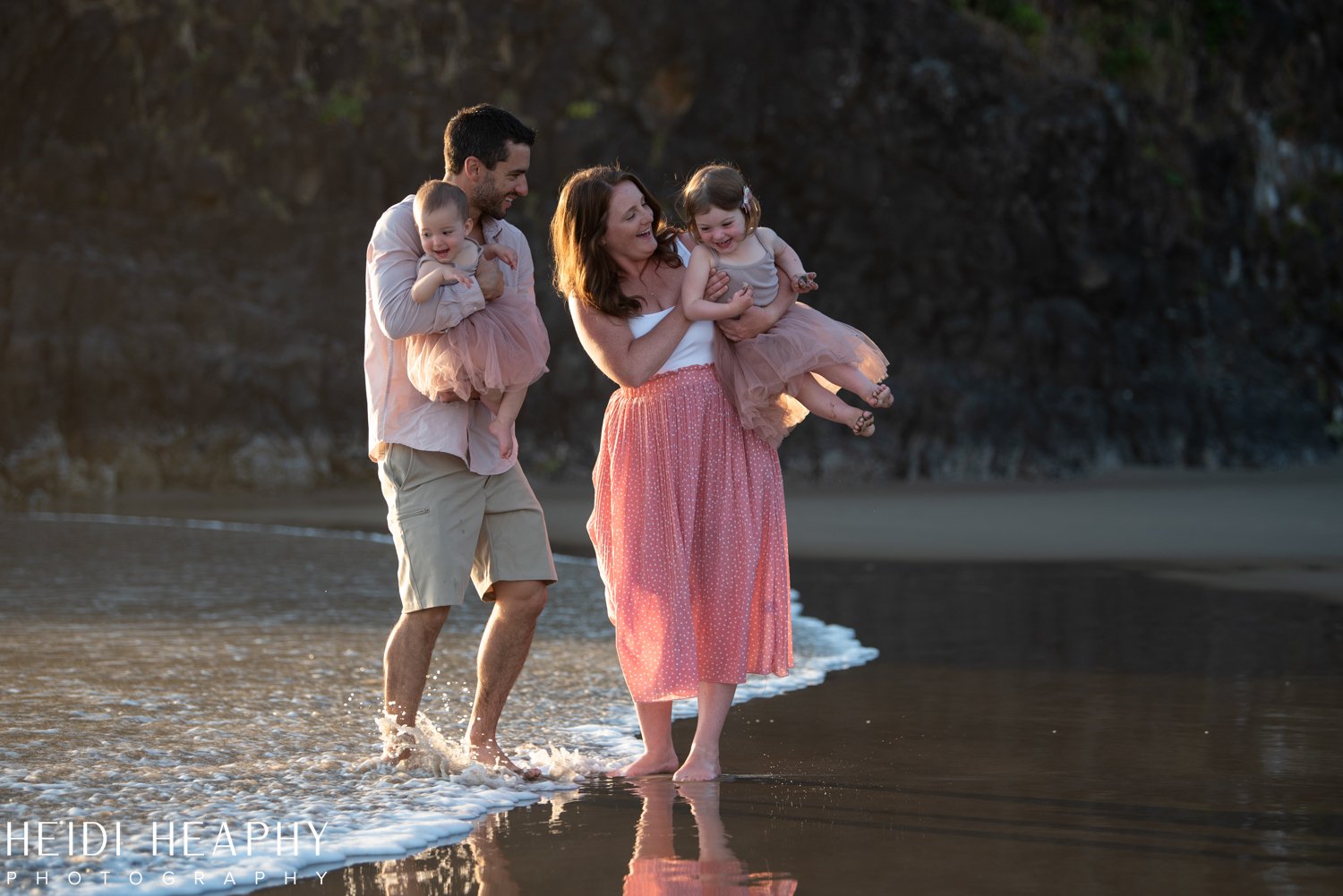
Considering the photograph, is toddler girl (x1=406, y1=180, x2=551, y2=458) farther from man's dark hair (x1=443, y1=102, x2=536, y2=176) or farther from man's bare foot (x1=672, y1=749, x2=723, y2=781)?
man's bare foot (x1=672, y1=749, x2=723, y2=781)

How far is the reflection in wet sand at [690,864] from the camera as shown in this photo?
3.59 m

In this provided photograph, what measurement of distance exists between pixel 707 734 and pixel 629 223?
1438 millimetres

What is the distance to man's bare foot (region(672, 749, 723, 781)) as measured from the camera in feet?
15.4

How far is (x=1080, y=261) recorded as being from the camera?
93.6 ft

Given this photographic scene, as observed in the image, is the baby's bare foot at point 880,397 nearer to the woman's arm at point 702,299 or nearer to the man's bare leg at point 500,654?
the woman's arm at point 702,299

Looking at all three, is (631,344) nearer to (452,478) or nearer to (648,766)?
(452,478)

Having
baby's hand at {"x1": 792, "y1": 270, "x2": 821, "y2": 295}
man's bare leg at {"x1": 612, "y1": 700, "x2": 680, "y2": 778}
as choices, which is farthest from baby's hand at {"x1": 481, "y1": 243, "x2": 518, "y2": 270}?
man's bare leg at {"x1": 612, "y1": 700, "x2": 680, "y2": 778}

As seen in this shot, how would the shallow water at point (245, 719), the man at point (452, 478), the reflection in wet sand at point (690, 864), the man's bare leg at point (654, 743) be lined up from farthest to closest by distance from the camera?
the man's bare leg at point (654, 743)
the man at point (452, 478)
the shallow water at point (245, 719)
the reflection in wet sand at point (690, 864)

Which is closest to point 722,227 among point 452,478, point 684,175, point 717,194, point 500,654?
point 717,194

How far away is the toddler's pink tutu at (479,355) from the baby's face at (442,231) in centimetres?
20

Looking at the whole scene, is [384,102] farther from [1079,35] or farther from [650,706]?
[650,706]

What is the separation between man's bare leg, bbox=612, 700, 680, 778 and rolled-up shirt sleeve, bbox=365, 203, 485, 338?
1229mm

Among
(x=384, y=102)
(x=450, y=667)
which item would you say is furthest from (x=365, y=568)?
(x=384, y=102)

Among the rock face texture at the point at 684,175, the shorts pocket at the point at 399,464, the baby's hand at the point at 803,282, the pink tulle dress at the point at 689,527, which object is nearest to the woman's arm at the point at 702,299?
the pink tulle dress at the point at 689,527
